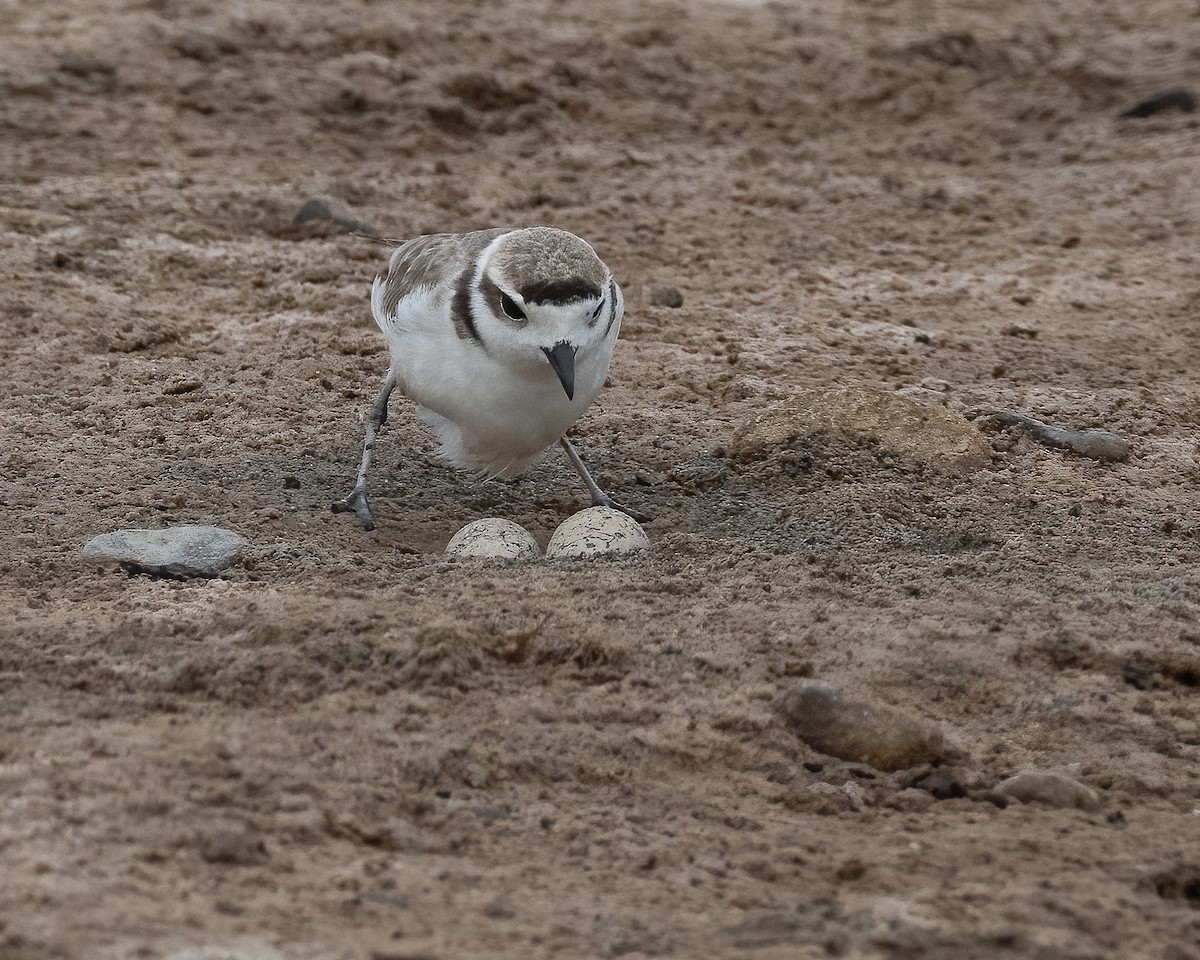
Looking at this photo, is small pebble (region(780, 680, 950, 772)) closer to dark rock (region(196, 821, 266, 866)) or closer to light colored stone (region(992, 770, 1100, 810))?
light colored stone (region(992, 770, 1100, 810))

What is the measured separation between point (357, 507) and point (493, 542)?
2.50 ft

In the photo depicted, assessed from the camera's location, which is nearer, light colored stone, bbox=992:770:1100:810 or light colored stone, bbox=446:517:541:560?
light colored stone, bbox=992:770:1100:810

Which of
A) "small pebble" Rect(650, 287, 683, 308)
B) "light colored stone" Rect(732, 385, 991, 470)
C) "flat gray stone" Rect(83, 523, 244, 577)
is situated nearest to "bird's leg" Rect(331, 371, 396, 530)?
"flat gray stone" Rect(83, 523, 244, 577)

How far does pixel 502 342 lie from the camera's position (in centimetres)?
498

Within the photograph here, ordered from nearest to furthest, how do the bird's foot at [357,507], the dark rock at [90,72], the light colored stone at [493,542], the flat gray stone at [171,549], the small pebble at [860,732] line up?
the small pebble at [860,732] → the flat gray stone at [171,549] → the light colored stone at [493,542] → the bird's foot at [357,507] → the dark rock at [90,72]

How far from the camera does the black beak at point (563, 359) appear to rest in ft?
15.9

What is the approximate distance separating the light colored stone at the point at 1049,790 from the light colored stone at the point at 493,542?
1.83 m

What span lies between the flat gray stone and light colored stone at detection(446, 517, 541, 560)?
2.38 ft

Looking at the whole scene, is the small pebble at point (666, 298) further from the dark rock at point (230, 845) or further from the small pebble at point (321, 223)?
the dark rock at point (230, 845)

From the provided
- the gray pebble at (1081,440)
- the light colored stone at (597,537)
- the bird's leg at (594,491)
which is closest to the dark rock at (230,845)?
the light colored stone at (597,537)

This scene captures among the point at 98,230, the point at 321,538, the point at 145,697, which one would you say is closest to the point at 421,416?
the point at 321,538

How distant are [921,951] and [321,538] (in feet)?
9.35

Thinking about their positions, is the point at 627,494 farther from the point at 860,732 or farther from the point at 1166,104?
the point at 1166,104

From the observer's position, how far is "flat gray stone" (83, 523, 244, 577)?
4.81 metres
